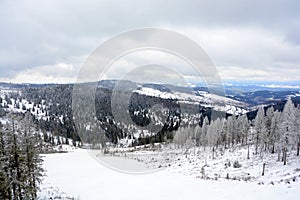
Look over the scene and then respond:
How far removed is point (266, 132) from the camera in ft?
169

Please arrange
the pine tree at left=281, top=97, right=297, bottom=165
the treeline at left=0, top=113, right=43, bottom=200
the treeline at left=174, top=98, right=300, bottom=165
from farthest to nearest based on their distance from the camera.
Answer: the treeline at left=174, top=98, right=300, bottom=165 < the pine tree at left=281, top=97, right=297, bottom=165 < the treeline at left=0, top=113, right=43, bottom=200

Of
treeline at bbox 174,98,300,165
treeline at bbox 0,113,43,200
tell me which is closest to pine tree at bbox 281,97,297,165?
treeline at bbox 174,98,300,165

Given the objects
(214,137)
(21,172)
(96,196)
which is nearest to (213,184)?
(96,196)

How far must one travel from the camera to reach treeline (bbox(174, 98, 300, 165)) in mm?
41656

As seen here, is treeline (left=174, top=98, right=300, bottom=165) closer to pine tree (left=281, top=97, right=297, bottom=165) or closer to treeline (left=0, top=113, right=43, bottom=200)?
pine tree (left=281, top=97, right=297, bottom=165)

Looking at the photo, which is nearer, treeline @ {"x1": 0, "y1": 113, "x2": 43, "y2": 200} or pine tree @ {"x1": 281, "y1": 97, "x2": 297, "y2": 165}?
treeline @ {"x1": 0, "y1": 113, "x2": 43, "y2": 200}

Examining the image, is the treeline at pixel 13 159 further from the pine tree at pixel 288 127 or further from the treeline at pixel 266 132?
the pine tree at pixel 288 127

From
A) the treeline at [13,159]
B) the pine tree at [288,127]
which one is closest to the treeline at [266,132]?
the pine tree at [288,127]

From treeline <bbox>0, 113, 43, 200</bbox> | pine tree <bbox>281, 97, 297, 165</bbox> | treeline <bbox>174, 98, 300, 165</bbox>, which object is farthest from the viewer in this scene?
treeline <bbox>174, 98, 300, 165</bbox>

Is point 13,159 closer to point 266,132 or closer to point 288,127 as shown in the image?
point 288,127

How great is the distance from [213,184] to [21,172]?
1634 cm

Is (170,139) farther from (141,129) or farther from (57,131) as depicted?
(57,131)

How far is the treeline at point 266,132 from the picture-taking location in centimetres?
4166

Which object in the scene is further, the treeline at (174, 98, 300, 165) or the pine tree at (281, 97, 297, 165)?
the treeline at (174, 98, 300, 165)
